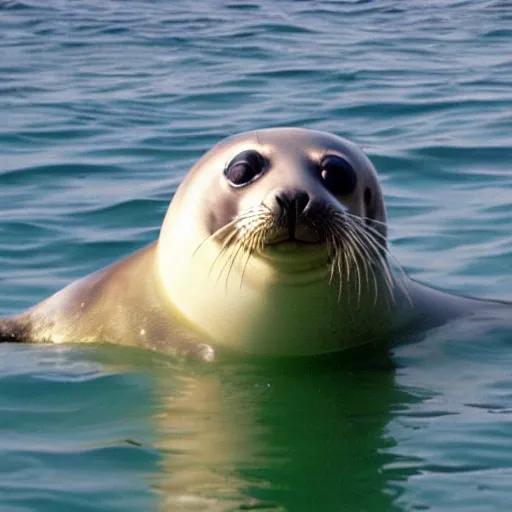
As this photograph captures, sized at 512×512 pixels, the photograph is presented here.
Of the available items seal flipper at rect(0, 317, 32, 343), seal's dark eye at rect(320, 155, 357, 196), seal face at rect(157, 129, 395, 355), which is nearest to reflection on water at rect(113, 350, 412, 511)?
seal face at rect(157, 129, 395, 355)

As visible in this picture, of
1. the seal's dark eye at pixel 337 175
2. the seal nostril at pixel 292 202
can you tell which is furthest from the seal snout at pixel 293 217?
the seal's dark eye at pixel 337 175

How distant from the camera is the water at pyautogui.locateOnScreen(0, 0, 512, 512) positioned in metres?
4.82

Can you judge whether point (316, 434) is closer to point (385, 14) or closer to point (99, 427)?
point (99, 427)

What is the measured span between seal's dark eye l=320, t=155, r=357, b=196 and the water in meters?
0.71

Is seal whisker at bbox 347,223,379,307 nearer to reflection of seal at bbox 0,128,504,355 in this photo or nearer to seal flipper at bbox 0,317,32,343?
reflection of seal at bbox 0,128,504,355

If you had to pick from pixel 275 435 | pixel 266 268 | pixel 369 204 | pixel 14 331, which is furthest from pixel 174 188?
pixel 275 435

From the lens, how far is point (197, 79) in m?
13.9

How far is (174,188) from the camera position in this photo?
972cm

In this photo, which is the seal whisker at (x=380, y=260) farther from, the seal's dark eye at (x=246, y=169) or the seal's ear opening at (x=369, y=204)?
the seal's dark eye at (x=246, y=169)

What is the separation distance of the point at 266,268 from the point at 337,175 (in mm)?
471

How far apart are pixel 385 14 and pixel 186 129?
633cm

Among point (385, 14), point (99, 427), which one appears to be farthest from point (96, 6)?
point (99, 427)

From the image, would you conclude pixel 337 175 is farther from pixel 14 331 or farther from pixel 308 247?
pixel 14 331

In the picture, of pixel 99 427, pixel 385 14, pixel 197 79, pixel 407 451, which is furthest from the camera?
pixel 385 14
